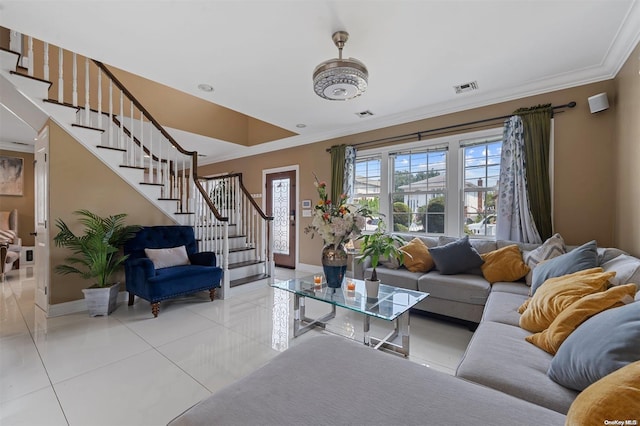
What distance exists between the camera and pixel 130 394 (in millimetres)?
1727

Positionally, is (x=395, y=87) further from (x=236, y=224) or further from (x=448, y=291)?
(x=236, y=224)

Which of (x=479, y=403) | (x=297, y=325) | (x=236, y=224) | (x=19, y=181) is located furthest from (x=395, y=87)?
(x=19, y=181)

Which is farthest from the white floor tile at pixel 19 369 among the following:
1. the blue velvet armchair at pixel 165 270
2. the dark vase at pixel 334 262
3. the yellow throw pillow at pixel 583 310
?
the yellow throw pillow at pixel 583 310

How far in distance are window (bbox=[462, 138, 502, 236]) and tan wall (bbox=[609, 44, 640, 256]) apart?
1060mm

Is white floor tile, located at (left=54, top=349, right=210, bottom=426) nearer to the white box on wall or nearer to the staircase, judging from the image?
the staircase

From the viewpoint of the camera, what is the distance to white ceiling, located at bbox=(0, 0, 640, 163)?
200 cm

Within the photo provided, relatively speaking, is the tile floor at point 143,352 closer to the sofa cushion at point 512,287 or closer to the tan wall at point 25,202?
the sofa cushion at point 512,287

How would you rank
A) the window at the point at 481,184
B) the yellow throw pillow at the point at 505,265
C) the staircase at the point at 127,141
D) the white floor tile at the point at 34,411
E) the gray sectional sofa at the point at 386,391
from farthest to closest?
the window at the point at 481,184
the staircase at the point at 127,141
the yellow throw pillow at the point at 505,265
the white floor tile at the point at 34,411
the gray sectional sofa at the point at 386,391

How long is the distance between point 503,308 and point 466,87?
2.61m

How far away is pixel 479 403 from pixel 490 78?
11.1ft

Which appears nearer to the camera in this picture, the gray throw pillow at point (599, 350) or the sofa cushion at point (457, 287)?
the gray throw pillow at point (599, 350)

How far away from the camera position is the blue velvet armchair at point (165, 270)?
9.80ft

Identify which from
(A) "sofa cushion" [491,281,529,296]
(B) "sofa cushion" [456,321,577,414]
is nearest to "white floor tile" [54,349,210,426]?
(B) "sofa cushion" [456,321,577,414]

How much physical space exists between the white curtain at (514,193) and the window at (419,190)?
0.74 metres
